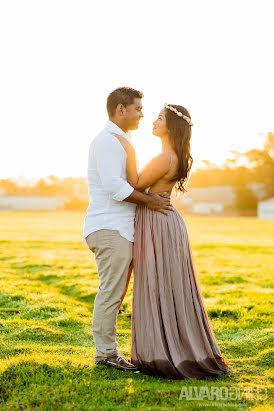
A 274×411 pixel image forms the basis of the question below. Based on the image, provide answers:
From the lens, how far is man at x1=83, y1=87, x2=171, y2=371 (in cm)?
487

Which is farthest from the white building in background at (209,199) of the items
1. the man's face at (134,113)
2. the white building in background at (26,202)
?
the man's face at (134,113)

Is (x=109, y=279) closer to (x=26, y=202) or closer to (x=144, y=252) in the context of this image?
(x=144, y=252)

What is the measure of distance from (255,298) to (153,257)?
5821mm

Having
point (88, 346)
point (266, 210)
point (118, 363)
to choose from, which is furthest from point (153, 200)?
point (266, 210)

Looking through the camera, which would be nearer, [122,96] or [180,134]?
[122,96]

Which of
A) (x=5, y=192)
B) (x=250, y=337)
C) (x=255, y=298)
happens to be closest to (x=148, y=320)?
(x=250, y=337)

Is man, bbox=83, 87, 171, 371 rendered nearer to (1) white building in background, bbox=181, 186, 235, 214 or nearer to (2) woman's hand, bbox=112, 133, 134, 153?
(2) woman's hand, bbox=112, 133, 134, 153

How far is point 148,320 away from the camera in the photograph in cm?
489

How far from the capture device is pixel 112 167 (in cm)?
469

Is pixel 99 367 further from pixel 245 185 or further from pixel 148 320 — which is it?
pixel 245 185

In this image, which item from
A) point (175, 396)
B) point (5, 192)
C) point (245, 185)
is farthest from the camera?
point (5, 192)

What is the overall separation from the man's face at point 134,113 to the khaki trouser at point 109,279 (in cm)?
110

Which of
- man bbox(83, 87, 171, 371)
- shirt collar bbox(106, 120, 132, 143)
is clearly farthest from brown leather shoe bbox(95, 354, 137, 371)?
shirt collar bbox(106, 120, 132, 143)

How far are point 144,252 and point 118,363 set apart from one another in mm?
1126
